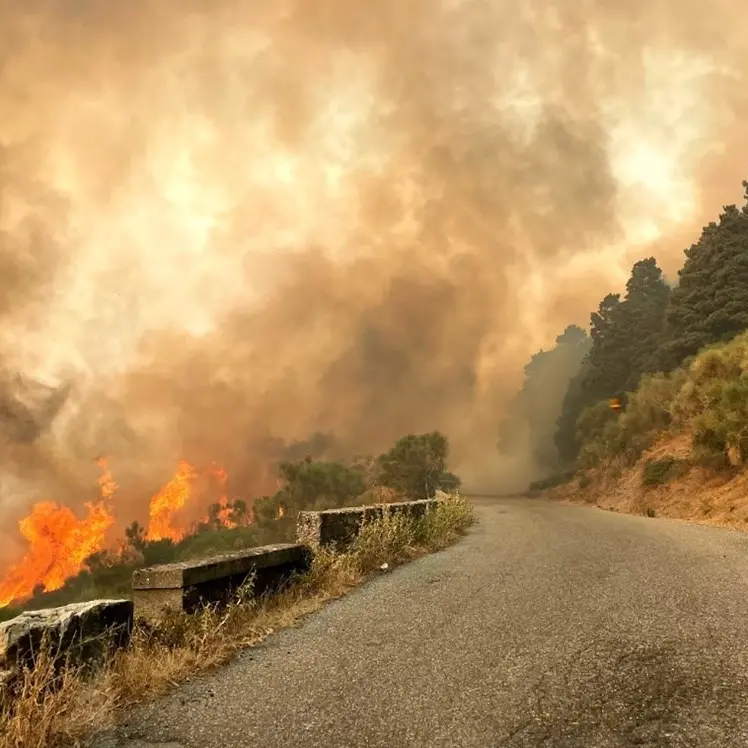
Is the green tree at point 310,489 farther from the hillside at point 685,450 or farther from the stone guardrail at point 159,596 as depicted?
the stone guardrail at point 159,596

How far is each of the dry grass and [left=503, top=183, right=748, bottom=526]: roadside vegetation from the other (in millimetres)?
12571

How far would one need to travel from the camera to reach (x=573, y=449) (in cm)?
6581

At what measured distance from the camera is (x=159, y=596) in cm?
627

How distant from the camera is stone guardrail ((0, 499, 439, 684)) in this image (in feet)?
14.2

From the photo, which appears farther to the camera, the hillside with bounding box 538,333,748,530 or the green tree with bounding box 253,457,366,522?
the green tree with bounding box 253,457,366,522

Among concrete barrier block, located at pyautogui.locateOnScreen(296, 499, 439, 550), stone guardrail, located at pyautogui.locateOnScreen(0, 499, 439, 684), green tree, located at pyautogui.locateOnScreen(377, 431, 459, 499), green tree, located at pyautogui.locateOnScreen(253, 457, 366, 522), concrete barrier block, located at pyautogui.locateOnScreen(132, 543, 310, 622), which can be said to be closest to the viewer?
stone guardrail, located at pyautogui.locateOnScreen(0, 499, 439, 684)

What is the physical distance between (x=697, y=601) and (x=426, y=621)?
3261mm

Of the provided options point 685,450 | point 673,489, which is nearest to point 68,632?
point 673,489

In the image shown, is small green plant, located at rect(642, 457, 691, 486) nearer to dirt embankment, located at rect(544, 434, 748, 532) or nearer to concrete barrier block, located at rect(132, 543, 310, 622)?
dirt embankment, located at rect(544, 434, 748, 532)

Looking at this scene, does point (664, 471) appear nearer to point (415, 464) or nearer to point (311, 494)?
point (415, 464)

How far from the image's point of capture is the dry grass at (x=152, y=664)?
3725 millimetres

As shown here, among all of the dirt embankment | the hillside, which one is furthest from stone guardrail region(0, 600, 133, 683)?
the dirt embankment

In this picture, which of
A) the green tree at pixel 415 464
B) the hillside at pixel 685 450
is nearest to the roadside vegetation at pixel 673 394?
the hillside at pixel 685 450

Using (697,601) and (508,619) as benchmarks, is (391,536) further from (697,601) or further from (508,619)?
(697,601)
